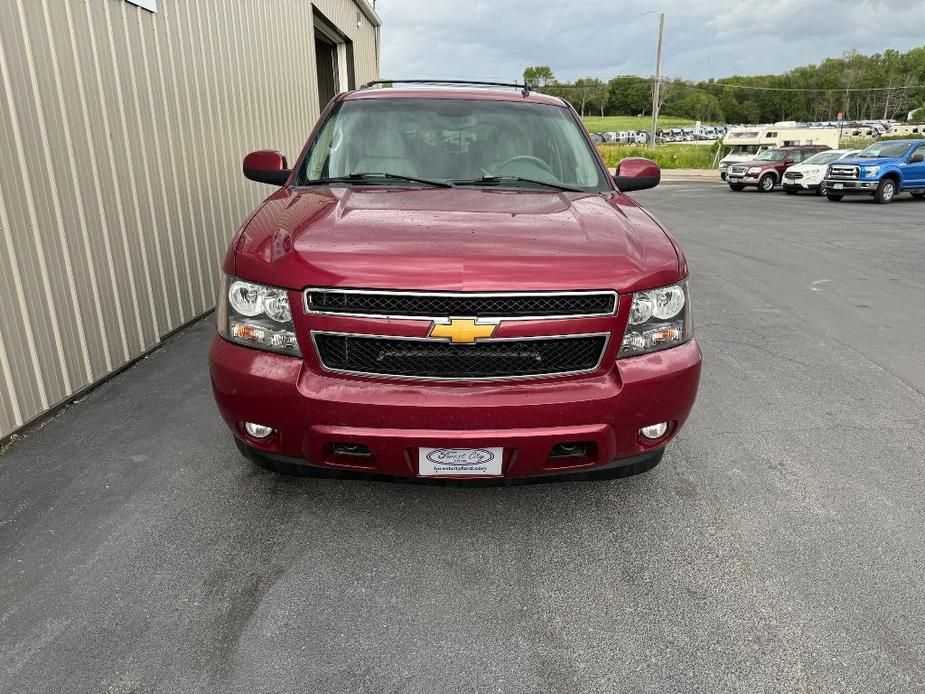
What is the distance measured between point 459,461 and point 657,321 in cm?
97

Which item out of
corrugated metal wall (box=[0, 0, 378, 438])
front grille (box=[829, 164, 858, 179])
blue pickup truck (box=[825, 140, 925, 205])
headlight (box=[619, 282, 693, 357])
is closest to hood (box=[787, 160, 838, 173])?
blue pickup truck (box=[825, 140, 925, 205])

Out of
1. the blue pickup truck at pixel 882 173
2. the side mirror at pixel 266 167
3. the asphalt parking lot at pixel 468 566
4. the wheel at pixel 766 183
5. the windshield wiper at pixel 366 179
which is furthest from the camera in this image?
the wheel at pixel 766 183

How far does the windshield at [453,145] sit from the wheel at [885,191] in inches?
798

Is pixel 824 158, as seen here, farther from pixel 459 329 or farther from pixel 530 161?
pixel 459 329

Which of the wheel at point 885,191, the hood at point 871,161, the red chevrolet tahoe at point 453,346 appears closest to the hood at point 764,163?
the hood at point 871,161

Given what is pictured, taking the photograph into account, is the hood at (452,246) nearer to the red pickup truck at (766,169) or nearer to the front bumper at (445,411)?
the front bumper at (445,411)

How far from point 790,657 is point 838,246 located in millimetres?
11008

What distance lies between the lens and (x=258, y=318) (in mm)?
2648

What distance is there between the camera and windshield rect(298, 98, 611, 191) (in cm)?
378

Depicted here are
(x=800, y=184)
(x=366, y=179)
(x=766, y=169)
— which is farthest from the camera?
(x=766, y=169)

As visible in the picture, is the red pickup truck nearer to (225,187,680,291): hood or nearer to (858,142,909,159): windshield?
(858,142,909,159): windshield

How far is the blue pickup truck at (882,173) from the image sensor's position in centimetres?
2027

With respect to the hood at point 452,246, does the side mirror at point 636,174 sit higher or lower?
higher

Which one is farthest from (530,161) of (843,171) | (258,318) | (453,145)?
(843,171)
